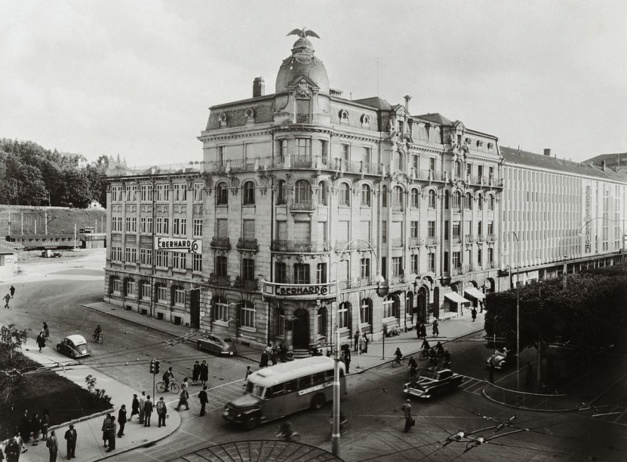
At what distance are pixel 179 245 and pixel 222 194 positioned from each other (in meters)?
6.53

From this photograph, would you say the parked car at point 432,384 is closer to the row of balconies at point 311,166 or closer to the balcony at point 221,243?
the row of balconies at point 311,166

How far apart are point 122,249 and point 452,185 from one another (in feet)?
133

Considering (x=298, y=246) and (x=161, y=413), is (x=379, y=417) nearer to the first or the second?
(x=161, y=413)

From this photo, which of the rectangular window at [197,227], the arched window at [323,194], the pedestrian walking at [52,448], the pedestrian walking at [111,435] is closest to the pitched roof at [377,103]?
the arched window at [323,194]

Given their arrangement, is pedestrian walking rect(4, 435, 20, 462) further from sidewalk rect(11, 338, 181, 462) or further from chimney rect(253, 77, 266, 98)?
chimney rect(253, 77, 266, 98)

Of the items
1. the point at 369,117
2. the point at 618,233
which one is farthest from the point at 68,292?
the point at 618,233

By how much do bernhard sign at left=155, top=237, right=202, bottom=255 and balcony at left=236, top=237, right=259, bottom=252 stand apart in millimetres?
4658

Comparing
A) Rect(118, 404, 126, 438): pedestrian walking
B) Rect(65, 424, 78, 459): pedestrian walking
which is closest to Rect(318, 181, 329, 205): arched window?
Rect(118, 404, 126, 438): pedestrian walking

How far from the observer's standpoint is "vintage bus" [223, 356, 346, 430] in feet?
96.4

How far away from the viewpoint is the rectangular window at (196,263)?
55188mm

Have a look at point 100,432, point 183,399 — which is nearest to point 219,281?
point 183,399

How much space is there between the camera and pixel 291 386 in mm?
30891

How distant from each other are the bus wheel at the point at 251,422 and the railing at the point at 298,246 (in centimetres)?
1826

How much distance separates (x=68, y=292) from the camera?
2822 inches
